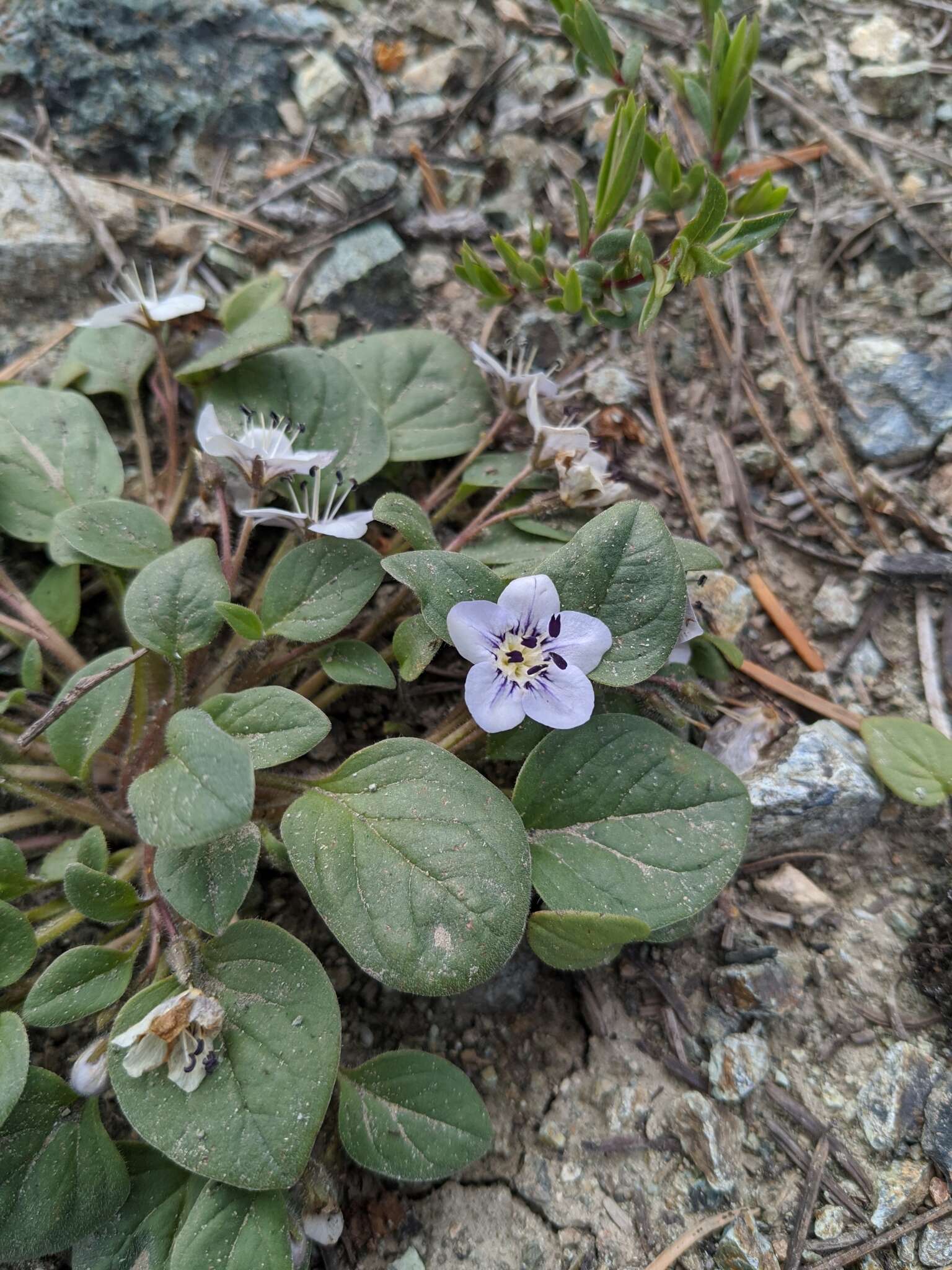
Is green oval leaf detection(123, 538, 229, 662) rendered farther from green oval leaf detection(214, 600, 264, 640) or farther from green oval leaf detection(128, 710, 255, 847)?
green oval leaf detection(128, 710, 255, 847)

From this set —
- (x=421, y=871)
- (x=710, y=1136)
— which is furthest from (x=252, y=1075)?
(x=710, y=1136)

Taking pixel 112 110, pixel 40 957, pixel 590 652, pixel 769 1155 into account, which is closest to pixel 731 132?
pixel 590 652

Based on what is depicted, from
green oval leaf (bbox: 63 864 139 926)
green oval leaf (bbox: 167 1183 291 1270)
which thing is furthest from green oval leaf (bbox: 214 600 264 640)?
green oval leaf (bbox: 167 1183 291 1270)

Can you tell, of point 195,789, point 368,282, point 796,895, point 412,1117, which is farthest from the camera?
point 368,282

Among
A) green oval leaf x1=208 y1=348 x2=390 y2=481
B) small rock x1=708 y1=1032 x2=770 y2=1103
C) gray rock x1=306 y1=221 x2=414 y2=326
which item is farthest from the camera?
gray rock x1=306 y1=221 x2=414 y2=326

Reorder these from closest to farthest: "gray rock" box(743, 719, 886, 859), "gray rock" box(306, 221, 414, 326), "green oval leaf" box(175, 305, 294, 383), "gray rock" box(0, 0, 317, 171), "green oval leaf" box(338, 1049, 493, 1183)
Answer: "green oval leaf" box(338, 1049, 493, 1183)
"gray rock" box(743, 719, 886, 859)
"green oval leaf" box(175, 305, 294, 383)
"gray rock" box(306, 221, 414, 326)
"gray rock" box(0, 0, 317, 171)

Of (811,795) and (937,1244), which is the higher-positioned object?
(811,795)

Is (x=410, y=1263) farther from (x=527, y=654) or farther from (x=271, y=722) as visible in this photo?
(x=527, y=654)
